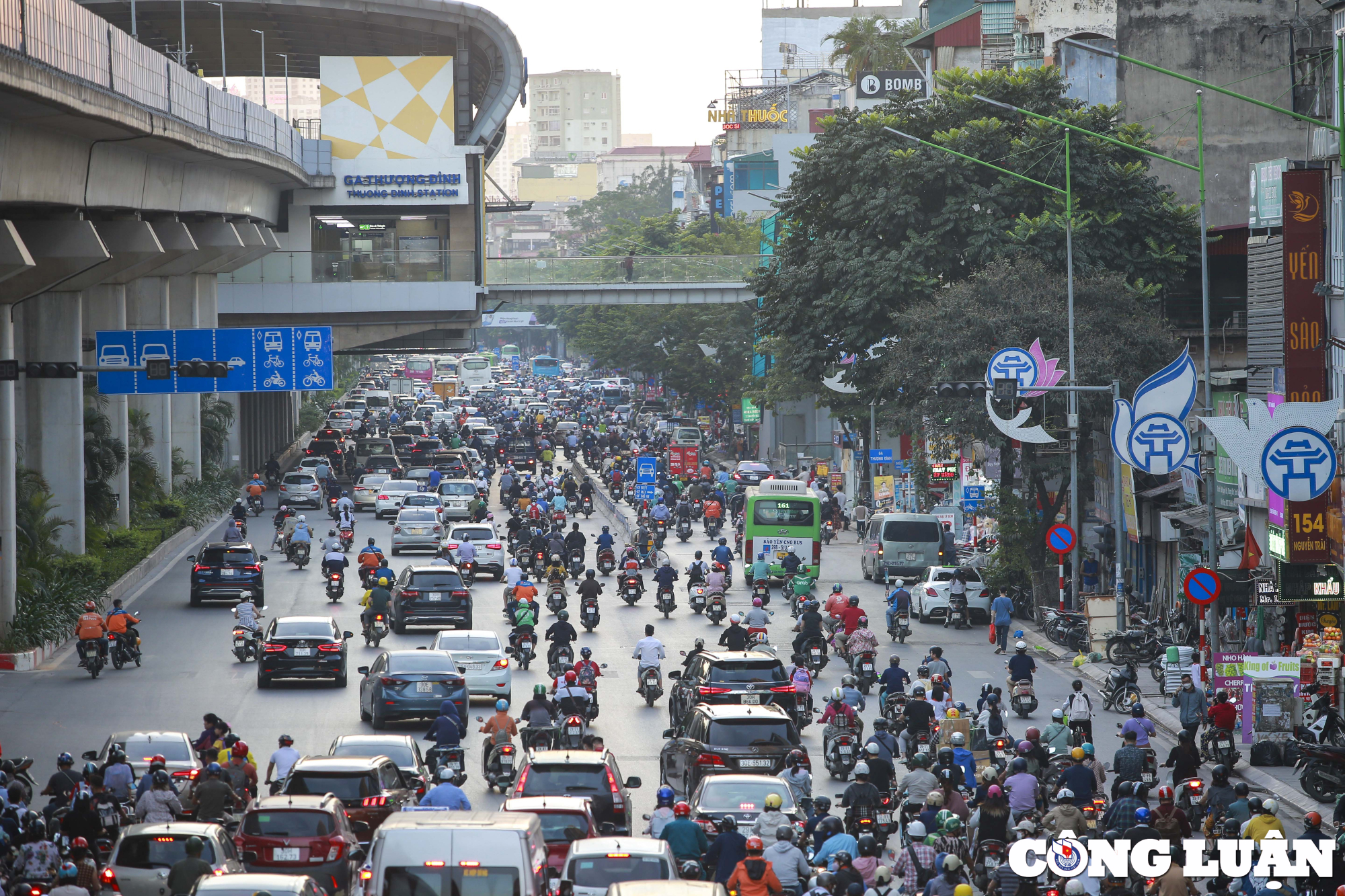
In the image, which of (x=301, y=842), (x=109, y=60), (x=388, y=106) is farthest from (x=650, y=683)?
(x=388, y=106)

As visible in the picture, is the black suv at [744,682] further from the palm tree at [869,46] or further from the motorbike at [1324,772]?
the palm tree at [869,46]

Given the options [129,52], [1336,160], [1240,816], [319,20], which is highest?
[319,20]

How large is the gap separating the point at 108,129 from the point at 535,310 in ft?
531

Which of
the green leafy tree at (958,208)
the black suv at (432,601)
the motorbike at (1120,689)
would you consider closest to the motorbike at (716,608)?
the black suv at (432,601)

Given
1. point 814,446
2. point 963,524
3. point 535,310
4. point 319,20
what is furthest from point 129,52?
point 535,310

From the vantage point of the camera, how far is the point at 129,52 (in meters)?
32.1

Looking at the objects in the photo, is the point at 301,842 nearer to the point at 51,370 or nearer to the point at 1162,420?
the point at 51,370

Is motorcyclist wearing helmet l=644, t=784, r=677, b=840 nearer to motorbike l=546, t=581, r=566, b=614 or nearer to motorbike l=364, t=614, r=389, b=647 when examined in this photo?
motorbike l=364, t=614, r=389, b=647

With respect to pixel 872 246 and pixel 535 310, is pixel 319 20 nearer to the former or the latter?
pixel 872 246

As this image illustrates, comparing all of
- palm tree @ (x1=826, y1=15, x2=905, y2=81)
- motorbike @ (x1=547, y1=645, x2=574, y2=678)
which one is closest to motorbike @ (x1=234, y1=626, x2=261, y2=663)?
motorbike @ (x1=547, y1=645, x2=574, y2=678)

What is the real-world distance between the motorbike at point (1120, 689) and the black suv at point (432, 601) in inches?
507

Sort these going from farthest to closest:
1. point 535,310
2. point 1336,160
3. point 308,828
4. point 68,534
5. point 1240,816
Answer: point 535,310 < point 68,534 < point 1336,160 < point 1240,816 < point 308,828

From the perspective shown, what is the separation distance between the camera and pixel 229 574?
38.0 metres

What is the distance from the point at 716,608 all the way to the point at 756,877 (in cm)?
2409
